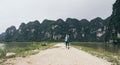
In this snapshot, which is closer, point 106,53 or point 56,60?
point 56,60

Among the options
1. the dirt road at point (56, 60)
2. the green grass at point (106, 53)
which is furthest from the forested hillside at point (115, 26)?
the dirt road at point (56, 60)

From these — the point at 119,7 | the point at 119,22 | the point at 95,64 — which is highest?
the point at 119,7

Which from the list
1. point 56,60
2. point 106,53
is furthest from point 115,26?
point 56,60

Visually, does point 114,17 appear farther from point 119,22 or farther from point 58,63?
point 58,63

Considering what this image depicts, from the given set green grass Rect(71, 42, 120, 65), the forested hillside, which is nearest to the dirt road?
green grass Rect(71, 42, 120, 65)

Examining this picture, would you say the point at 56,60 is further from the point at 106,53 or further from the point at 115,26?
the point at 115,26

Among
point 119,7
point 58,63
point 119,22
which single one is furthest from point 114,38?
point 58,63

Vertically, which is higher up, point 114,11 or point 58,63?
point 114,11

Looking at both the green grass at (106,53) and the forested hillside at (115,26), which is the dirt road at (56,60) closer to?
the green grass at (106,53)

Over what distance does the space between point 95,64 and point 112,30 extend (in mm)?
150679

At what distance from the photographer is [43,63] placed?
1956 centimetres

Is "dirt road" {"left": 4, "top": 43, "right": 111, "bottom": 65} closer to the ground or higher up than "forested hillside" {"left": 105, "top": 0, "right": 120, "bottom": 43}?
closer to the ground

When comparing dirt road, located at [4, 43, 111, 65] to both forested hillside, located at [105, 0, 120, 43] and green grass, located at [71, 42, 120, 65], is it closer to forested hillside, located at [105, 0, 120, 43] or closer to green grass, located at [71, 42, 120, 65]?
green grass, located at [71, 42, 120, 65]

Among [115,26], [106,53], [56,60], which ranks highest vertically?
[115,26]
